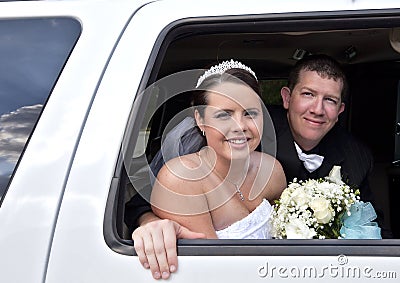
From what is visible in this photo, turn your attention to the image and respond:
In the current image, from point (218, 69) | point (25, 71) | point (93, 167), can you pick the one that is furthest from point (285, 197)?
point (25, 71)

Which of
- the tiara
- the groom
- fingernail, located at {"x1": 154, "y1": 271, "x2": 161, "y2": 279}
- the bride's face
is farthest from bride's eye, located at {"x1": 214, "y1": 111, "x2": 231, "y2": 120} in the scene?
fingernail, located at {"x1": 154, "y1": 271, "x2": 161, "y2": 279}

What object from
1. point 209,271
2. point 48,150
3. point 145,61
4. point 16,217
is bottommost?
point 209,271

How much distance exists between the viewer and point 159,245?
1801 millimetres

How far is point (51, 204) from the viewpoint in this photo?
6.02ft

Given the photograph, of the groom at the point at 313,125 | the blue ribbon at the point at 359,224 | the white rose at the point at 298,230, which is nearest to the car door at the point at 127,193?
the white rose at the point at 298,230

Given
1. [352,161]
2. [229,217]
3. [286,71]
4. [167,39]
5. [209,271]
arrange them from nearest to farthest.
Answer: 1. [209,271]
2. [167,39]
3. [229,217]
4. [352,161]
5. [286,71]

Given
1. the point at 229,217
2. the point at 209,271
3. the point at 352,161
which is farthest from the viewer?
the point at 352,161

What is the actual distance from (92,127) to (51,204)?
0.24 meters

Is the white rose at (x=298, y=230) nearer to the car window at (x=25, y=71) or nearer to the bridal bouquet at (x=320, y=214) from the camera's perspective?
the bridal bouquet at (x=320, y=214)

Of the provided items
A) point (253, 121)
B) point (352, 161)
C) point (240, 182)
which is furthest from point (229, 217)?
point (352, 161)

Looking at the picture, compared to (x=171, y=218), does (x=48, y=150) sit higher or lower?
higher

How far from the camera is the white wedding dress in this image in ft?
6.84

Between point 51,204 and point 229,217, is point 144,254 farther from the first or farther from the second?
point 229,217

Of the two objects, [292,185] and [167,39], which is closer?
[167,39]
